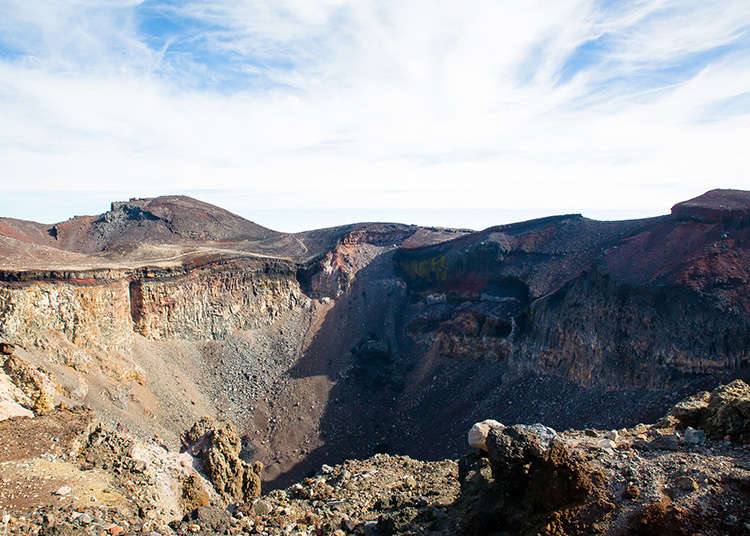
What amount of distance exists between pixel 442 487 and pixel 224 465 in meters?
7.39

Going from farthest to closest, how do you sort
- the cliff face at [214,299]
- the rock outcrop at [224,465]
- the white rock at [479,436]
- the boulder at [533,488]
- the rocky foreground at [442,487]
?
the cliff face at [214,299], the rock outcrop at [224,465], the white rock at [479,436], the boulder at [533,488], the rocky foreground at [442,487]

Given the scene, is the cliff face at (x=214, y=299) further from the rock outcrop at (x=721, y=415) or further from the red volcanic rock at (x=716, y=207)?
the rock outcrop at (x=721, y=415)

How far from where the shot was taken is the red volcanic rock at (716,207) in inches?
928

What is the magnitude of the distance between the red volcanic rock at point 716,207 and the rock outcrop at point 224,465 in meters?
23.6

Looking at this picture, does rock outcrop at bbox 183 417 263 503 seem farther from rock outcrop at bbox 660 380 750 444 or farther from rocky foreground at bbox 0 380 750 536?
rock outcrop at bbox 660 380 750 444

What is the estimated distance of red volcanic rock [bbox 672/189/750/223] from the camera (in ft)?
77.4

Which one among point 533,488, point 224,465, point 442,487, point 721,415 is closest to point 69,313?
point 224,465

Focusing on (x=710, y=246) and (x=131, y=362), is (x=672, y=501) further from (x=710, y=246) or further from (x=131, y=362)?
(x=131, y=362)

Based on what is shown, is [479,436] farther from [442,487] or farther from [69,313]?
[69,313]

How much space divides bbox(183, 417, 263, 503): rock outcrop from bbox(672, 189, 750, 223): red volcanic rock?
2359cm

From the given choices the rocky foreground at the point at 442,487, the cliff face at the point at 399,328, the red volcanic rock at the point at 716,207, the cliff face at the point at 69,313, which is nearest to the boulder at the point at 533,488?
the rocky foreground at the point at 442,487

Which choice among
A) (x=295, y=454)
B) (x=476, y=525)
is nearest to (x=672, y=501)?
(x=476, y=525)

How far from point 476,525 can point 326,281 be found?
1240 inches

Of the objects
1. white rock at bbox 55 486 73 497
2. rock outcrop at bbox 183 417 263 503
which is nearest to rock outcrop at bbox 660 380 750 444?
rock outcrop at bbox 183 417 263 503
